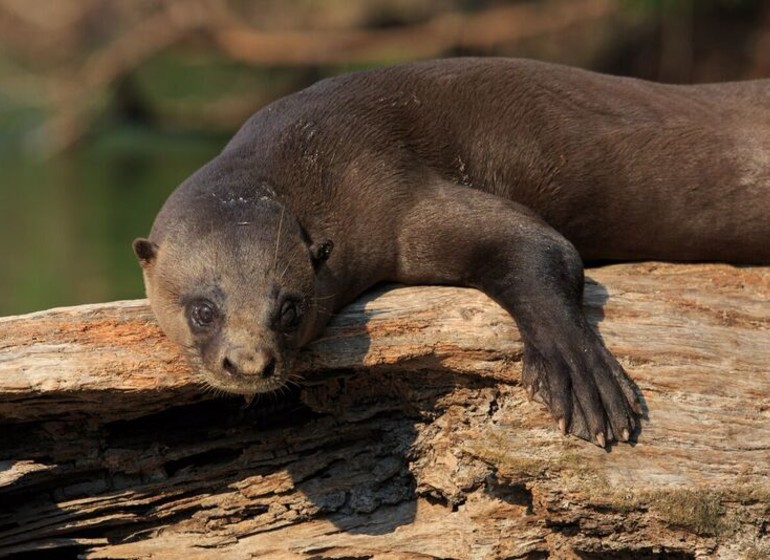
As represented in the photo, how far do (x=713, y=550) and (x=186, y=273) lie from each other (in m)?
2.18

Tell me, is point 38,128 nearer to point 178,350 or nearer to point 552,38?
point 552,38

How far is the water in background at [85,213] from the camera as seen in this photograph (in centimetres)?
1187

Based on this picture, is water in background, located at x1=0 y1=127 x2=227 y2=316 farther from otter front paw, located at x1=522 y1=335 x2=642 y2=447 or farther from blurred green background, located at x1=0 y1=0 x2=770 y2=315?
otter front paw, located at x1=522 y1=335 x2=642 y2=447

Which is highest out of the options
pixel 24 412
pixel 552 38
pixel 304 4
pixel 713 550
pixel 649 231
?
pixel 304 4

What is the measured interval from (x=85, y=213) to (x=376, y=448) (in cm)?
1115

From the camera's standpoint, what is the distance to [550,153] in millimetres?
5668

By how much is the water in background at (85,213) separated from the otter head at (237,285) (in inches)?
249

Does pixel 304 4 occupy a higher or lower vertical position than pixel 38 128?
higher

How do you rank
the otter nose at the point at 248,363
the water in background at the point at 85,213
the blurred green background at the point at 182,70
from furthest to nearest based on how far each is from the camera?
the blurred green background at the point at 182,70 → the water in background at the point at 85,213 → the otter nose at the point at 248,363

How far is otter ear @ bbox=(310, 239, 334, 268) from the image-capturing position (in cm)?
480

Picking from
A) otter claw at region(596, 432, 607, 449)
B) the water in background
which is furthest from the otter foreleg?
the water in background

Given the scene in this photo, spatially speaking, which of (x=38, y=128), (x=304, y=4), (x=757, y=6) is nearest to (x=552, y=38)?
(x=757, y=6)

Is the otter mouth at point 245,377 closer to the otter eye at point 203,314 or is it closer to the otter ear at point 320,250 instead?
the otter eye at point 203,314

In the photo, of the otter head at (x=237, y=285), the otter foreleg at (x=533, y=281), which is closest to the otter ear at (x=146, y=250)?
the otter head at (x=237, y=285)
